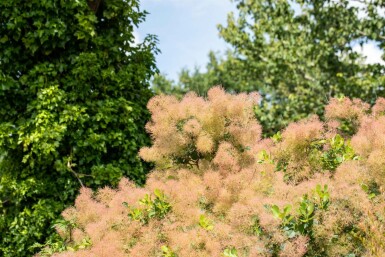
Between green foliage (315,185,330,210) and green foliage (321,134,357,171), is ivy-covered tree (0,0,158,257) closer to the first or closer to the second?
green foliage (321,134,357,171)

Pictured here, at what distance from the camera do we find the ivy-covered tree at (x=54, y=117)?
694 cm

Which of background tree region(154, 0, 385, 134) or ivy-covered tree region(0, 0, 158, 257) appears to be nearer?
ivy-covered tree region(0, 0, 158, 257)

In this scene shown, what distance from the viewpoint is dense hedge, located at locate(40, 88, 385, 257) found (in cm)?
363

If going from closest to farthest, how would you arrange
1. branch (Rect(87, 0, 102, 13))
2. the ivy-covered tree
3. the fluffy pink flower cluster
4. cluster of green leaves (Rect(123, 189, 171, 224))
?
1. cluster of green leaves (Rect(123, 189, 171, 224))
2. the fluffy pink flower cluster
3. the ivy-covered tree
4. branch (Rect(87, 0, 102, 13))

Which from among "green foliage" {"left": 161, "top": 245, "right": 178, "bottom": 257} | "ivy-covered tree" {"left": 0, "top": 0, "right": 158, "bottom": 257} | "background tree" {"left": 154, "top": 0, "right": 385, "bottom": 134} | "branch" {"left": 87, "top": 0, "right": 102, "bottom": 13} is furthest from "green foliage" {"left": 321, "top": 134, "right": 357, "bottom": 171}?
"background tree" {"left": 154, "top": 0, "right": 385, "bottom": 134}

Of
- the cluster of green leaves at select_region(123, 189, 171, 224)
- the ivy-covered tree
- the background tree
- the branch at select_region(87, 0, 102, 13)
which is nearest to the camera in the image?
the cluster of green leaves at select_region(123, 189, 171, 224)

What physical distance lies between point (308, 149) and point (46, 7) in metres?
4.29

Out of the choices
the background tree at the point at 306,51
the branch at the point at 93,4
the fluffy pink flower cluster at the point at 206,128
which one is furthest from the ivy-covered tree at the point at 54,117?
the background tree at the point at 306,51

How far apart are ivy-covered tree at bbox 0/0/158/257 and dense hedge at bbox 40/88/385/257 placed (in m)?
1.56

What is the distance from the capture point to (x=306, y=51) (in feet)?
50.9

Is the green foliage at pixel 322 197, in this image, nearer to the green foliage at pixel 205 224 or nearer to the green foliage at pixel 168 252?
the green foliage at pixel 205 224

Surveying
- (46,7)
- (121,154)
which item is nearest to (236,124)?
(121,154)

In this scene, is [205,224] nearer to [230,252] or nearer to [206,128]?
[230,252]

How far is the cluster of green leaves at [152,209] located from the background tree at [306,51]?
951 cm
